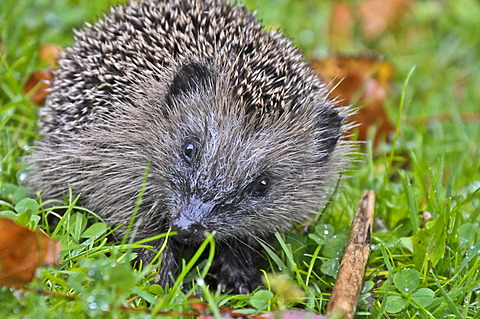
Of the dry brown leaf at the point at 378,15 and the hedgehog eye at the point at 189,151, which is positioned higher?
the dry brown leaf at the point at 378,15

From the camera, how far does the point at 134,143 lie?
3955 millimetres

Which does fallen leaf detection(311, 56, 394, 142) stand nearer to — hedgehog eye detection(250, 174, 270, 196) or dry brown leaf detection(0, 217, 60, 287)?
hedgehog eye detection(250, 174, 270, 196)

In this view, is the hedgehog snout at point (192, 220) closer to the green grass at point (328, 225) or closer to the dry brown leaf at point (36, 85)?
the green grass at point (328, 225)

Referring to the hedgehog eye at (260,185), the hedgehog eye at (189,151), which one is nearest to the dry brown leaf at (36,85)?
the hedgehog eye at (189,151)

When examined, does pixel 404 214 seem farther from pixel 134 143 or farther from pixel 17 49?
pixel 17 49

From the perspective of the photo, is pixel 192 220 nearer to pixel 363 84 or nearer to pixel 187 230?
pixel 187 230

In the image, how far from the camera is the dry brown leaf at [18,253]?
2805 mm

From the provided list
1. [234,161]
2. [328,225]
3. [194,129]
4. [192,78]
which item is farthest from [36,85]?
[328,225]

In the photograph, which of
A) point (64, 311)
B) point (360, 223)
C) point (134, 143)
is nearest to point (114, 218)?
point (134, 143)

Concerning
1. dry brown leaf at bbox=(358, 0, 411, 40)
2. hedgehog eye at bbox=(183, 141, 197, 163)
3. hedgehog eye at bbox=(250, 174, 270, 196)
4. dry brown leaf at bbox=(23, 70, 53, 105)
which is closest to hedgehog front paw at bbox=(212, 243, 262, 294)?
hedgehog eye at bbox=(250, 174, 270, 196)

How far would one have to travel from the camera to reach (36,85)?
16.3 feet

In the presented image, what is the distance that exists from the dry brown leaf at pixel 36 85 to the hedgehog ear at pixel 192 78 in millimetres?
1695

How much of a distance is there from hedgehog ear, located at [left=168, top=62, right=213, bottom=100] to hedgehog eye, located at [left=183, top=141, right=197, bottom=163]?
1.27 feet

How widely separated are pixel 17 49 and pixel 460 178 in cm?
398
